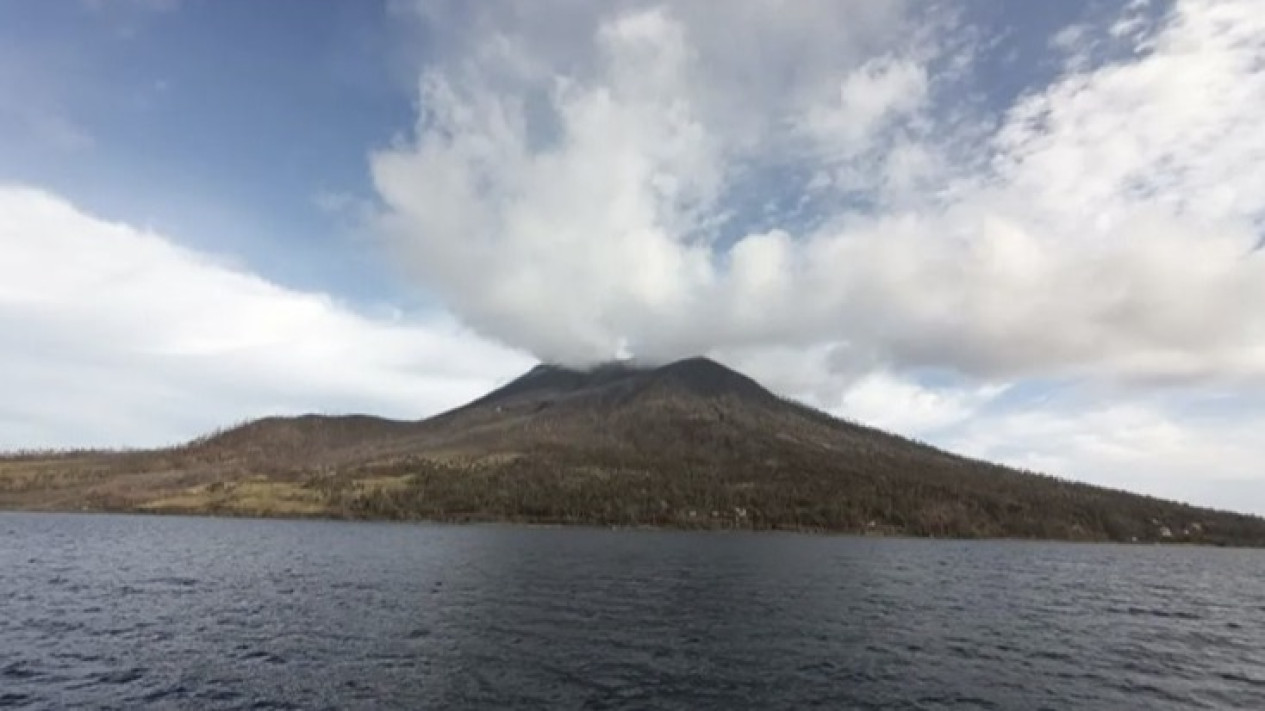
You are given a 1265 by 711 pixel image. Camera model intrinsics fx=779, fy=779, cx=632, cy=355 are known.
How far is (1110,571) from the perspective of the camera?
17862 centimetres

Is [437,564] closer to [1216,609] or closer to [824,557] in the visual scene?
[824,557]

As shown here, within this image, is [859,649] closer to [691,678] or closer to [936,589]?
[691,678]

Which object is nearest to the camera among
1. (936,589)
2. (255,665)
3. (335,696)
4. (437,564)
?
(335,696)

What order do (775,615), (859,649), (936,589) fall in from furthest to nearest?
(936,589) → (775,615) → (859,649)

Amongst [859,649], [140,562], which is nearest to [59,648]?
[859,649]

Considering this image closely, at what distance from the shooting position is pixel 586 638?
68062mm

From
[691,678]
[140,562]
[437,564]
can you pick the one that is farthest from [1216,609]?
[140,562]

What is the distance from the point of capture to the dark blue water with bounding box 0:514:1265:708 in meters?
50.2

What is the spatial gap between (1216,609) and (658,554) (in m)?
101

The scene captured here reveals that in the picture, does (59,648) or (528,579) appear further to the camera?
(528,579)

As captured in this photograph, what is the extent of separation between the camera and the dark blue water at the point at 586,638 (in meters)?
50.2

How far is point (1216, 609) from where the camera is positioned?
110 meters

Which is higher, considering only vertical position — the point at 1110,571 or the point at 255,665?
the point at 1110,571

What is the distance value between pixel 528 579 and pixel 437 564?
2922 centimetres
